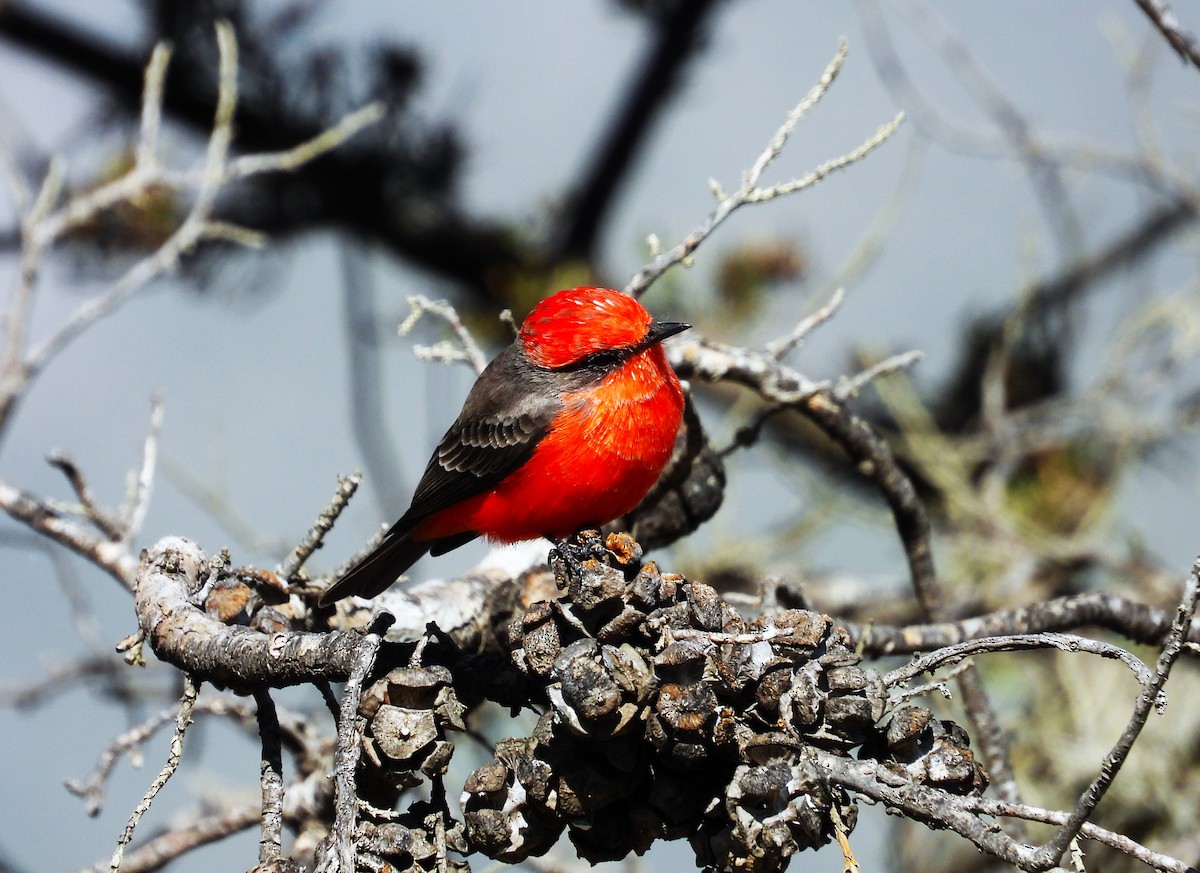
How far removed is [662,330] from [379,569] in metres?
0.98

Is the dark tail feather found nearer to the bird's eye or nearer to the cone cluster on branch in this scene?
the bird's eye

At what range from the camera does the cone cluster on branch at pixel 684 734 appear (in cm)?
172

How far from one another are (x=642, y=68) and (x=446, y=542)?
4215mm

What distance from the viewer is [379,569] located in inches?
123

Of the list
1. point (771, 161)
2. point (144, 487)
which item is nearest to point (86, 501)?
point (144, 487)

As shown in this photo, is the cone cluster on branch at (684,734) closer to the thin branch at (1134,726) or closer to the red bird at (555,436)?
the thin branch at (1134,726)

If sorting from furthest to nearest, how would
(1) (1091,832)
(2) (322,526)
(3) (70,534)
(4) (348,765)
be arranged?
(3) (70,534)
(2) (322,526)
(4) (348,765)
(1) (1091,832)

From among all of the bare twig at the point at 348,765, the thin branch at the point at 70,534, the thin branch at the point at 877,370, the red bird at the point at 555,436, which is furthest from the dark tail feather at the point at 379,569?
the thin branch at the point at 877,370

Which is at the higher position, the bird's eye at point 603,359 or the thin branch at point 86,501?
the bird's eye at point 603,359

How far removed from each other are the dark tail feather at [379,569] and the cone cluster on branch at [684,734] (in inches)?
33.3

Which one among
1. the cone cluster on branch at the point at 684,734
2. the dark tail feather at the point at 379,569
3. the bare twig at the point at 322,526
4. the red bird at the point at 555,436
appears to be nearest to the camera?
the cone cluster on branch at the point at 684,734

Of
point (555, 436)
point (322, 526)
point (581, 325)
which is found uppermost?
point (581, 325)

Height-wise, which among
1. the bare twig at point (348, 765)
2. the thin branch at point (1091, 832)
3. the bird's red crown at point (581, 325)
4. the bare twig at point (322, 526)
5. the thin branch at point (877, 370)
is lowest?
the thin branch at point (1091, 832)

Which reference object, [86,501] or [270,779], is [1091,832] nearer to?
[270,779]
